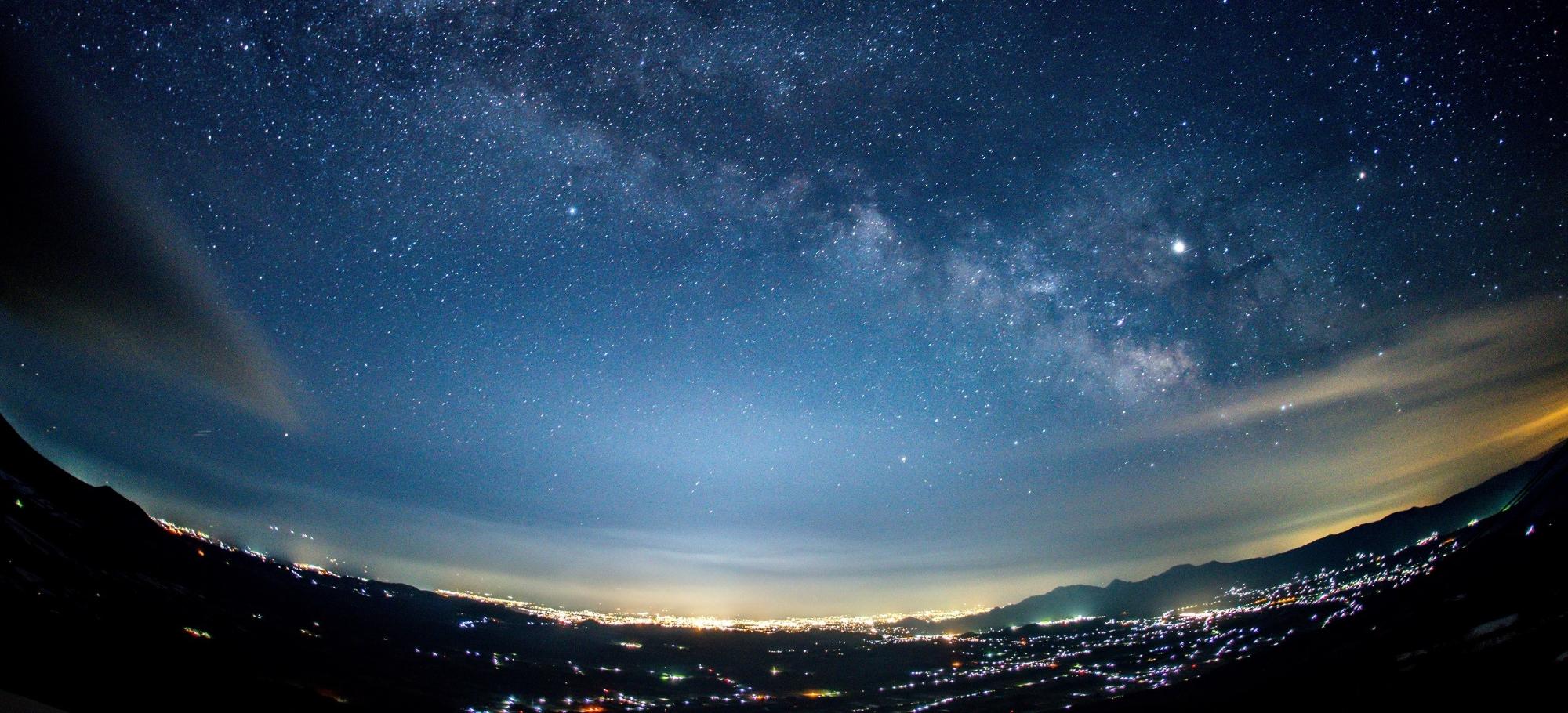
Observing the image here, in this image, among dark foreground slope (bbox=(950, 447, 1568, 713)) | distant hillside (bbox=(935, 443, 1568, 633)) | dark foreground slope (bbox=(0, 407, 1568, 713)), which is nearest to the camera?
dark foreground slope (bbox=(950, 447, 1568, 713))

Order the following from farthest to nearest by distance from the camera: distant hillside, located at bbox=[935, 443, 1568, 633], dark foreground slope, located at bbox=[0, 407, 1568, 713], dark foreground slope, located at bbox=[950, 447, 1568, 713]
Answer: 1. distant hillside, located at bbox=[935, 443, 1568, 633]
2. dark foreground slope, located at bbox=[0, 407, 1568, 713]
3. dark foreground slope, located at bbox=[950, 447, 1568, 713]

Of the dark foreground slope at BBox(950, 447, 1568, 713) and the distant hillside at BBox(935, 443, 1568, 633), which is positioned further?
the distant hillside at BBox(935, 443, 1568, 633)

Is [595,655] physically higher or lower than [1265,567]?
higher

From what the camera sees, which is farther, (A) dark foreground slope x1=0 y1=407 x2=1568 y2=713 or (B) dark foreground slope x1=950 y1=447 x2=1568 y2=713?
(A) dark foreground slope x1=0 y1=407 x2=1568 y2=713

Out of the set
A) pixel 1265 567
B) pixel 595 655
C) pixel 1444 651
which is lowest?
pixel 1265 567

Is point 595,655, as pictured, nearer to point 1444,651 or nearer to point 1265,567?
point 1444,651

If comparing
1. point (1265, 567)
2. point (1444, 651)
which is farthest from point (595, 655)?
point (1265, 567)

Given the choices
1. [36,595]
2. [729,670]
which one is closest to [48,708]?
[36,595]

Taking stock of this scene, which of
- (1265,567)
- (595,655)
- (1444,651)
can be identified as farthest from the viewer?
(1265,567)

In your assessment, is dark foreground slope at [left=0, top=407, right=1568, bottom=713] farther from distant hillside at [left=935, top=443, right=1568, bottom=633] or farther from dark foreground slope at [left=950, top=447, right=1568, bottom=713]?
distant hillside at [left=935, top=443, right=1568, bottom=633]

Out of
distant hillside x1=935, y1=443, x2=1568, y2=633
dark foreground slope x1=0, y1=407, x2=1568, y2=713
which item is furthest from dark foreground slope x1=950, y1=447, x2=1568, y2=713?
distant hillside x1=935, y1=443, x2=1568, y2=633

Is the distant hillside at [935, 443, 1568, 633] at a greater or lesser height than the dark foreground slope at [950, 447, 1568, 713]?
lesser
